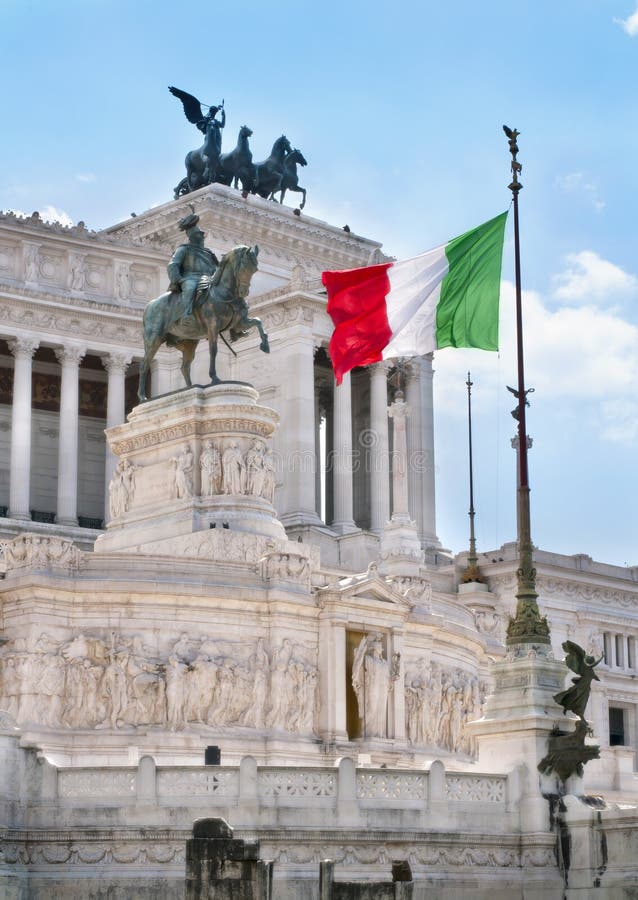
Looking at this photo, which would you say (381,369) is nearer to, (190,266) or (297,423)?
(297,423)

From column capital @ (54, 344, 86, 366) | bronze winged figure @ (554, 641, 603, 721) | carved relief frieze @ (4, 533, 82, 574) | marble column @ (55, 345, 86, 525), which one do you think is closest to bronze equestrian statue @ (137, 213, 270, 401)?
carved relief frieze @ (4, 533, 82, 574)

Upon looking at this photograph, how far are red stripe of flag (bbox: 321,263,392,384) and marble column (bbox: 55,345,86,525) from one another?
34.2 meters

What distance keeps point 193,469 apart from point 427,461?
105 feet

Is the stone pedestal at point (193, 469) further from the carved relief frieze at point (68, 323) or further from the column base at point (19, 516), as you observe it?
the carved relief frieze at point (68, 323)

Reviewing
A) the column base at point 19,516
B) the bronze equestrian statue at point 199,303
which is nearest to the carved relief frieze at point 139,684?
the bronze equestrian statue at point 199,303

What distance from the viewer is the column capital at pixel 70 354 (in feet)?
254

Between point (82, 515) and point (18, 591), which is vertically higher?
point (82, 515)

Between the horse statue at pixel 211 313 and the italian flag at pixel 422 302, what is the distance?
30.1ft

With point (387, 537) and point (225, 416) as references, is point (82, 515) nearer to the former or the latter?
point (387, 537)

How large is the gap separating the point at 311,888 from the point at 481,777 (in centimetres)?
422

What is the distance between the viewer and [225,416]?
168 ft

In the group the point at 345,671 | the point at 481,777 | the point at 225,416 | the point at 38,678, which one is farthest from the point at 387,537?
the point at 481,777

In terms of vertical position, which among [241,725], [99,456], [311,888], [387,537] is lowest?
[311,888]

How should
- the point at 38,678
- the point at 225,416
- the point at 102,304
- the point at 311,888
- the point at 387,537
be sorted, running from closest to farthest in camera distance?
the point at 311,888 → the point at 38,678 → the point at 225,416 → the point at 387,537 → the point at 102,304
